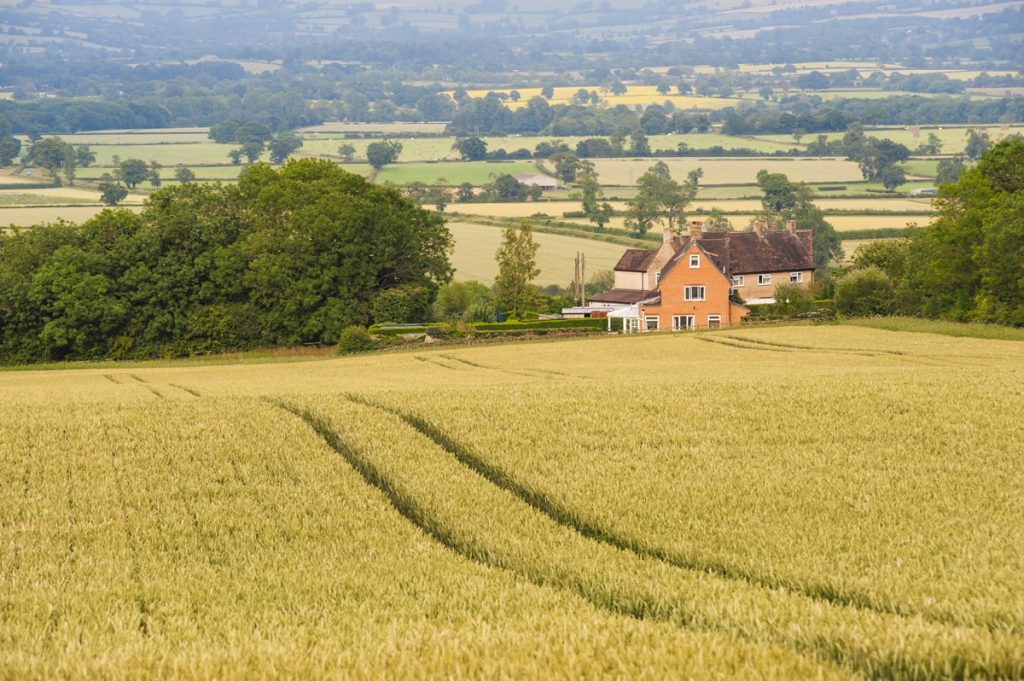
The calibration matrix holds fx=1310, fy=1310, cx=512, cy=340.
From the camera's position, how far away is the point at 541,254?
140 meters

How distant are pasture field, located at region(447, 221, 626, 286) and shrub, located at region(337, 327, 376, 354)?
44.4 meters

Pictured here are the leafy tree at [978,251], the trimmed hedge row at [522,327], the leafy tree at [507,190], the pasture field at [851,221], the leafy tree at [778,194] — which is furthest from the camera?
the leafy tree at [507,190]

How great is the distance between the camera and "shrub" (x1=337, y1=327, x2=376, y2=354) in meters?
80.2

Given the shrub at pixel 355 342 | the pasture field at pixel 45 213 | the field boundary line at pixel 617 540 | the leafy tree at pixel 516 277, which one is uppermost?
the pasture field at pixel 45 213

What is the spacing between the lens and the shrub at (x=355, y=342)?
8025 centimetres

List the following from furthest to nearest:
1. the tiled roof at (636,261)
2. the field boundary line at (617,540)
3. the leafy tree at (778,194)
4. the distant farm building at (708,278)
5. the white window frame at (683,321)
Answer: the leafy tree at (778,194) → the tiled roof at (636,261) → the white window frame at (683,321) → the distant farm building at (708,278) → the field boundary line at (617,540)

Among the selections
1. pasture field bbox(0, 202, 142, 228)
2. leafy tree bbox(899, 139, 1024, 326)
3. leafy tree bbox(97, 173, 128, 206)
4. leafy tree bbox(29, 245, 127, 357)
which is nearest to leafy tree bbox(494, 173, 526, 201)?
leafy tree bbox(97, 173, 128, 206)

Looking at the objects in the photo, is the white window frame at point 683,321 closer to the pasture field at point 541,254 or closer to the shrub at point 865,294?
the shrub at point 865,294

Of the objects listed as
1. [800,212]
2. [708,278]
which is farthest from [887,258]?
[800,212]

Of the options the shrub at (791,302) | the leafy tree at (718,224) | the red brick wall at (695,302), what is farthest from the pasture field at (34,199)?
the shrub at (791,302)

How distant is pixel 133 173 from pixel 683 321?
405ft

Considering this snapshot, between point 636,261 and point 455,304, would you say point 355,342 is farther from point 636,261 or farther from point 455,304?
point 636,261

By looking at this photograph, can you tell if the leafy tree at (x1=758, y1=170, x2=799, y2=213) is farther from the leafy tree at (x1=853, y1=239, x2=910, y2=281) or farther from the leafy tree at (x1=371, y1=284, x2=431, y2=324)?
the leafy tree at (x1=371, y1=284, x2=431, y2=324)

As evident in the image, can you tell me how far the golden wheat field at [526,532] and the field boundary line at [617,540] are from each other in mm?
50
